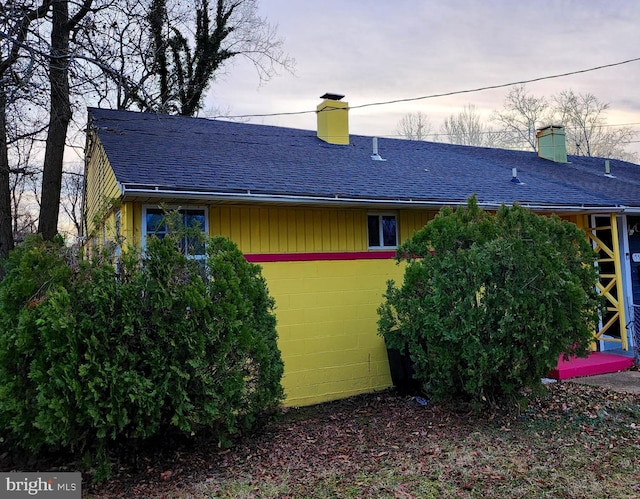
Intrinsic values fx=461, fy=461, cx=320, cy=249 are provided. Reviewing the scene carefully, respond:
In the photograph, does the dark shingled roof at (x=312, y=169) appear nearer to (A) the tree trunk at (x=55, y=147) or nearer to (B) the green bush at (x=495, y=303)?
(A) the tree trunk at (x=55, y=147)

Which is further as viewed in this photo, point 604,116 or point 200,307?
point 604,116

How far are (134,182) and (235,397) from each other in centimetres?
269

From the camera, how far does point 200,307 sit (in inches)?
151

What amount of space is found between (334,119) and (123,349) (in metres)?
7.77

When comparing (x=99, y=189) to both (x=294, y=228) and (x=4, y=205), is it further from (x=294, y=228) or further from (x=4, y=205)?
(x=294, y=228)

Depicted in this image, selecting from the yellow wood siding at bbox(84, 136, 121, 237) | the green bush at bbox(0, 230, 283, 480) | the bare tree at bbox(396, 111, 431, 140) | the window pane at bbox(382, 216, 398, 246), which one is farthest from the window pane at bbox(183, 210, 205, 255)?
the bare tree at bbox(396, 111, 431, 140)

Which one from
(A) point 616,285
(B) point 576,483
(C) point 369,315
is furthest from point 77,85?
(A) point 616,285

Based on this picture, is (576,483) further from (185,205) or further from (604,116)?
(604,116)

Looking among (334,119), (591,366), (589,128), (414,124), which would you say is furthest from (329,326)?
(589,128)

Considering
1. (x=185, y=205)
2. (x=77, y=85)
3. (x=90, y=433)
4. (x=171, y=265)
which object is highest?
(x=77, y=85)

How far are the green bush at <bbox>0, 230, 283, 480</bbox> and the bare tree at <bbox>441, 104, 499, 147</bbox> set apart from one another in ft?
A: 90.3

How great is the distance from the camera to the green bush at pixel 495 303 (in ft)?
15.3

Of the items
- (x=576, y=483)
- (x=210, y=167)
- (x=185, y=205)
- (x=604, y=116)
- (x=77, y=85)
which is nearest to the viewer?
(x=576, y=483)

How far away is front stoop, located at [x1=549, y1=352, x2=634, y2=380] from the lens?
683 centimetres
